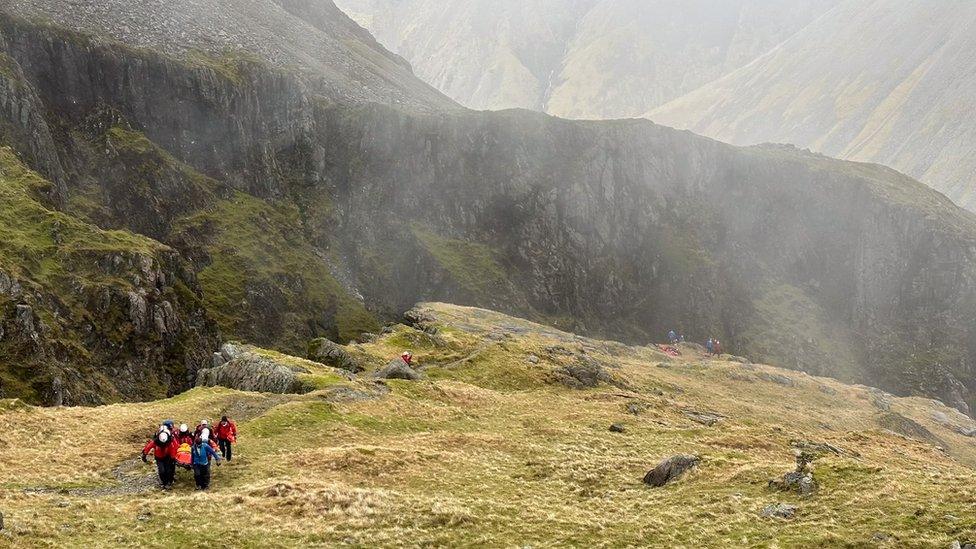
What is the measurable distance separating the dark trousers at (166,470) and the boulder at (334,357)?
115 feet

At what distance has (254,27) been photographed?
191125 mm

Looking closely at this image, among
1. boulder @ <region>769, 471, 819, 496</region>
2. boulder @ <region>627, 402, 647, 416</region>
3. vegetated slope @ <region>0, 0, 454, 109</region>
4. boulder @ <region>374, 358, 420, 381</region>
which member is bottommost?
boulder @ <region>627, 402, 647, 416</region>

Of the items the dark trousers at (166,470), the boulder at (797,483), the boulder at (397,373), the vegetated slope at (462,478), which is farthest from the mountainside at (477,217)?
the boulder at (797,483)

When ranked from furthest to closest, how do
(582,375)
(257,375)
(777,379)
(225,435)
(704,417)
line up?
(777,379) → (582,375) → (704,417) → (257,375) → (225,435)

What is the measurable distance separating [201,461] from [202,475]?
Answer: 74 cm

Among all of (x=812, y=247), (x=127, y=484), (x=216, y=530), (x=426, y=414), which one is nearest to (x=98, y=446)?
(x=127, y=484)

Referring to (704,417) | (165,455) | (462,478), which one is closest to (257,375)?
(165,455)

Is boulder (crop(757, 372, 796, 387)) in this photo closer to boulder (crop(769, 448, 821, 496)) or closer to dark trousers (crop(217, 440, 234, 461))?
boulder (crop(769, 448, 821, 496))

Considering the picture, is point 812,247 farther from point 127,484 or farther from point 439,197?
point 127,484

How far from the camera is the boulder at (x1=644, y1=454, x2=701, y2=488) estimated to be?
3306 cm

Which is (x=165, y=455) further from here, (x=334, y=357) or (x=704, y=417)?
(x=704, y=417)

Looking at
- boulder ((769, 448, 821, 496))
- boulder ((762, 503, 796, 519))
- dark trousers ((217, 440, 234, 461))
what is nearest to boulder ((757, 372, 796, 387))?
boulder ((769, 448, 821, 496))

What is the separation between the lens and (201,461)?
28750 mm

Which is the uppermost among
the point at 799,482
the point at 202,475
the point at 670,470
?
the point at 799,482
